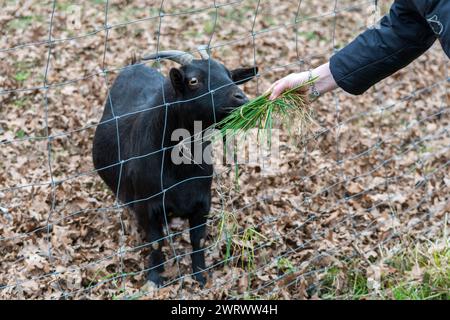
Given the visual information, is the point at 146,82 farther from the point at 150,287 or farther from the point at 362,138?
the point at 362,138

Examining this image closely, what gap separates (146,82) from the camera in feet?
19.0

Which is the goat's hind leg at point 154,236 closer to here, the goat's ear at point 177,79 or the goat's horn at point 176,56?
the goat's ear at point 177,79

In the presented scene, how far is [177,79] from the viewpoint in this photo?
179 inches

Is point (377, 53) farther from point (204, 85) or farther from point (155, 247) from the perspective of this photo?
point (155, 247)

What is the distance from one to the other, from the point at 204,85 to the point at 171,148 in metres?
0.53

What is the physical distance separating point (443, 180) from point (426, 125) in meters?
1.29

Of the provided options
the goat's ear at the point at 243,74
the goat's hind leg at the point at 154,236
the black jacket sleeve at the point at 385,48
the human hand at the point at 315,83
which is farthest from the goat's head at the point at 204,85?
the goat's hind leg at the point at 154,236

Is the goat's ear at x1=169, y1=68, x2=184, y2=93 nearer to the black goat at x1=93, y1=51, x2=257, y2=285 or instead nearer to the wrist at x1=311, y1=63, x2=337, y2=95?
the black goat at x1=93, y1=51, x2=257, y2=285

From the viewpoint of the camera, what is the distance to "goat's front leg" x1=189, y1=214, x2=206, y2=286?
197 inches

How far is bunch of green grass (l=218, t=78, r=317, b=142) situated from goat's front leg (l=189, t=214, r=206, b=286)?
107 cm

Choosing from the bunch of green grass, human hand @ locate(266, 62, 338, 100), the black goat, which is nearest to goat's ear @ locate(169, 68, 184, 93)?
the black goat

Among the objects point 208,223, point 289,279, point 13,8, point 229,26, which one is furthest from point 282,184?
point 13,8

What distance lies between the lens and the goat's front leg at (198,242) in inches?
197

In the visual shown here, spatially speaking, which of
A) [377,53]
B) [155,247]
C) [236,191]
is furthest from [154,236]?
[377,53]
